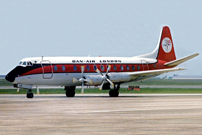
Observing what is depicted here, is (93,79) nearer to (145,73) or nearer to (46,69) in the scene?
(46,69)

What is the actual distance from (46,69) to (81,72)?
387 cm

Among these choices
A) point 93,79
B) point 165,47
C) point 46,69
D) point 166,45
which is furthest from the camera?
point 166,45

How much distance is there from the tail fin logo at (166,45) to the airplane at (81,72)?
321 centimetres

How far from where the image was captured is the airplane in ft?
151

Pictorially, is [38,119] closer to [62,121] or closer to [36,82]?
[62,121]

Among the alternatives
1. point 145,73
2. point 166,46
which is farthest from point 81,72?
point 166,46

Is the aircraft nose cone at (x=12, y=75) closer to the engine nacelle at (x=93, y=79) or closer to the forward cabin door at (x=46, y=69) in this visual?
the forward cabin door at (x=46, y=69)

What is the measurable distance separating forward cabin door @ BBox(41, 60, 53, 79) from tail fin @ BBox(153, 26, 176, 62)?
49.1 feet

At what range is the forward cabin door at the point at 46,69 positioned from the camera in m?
46.6

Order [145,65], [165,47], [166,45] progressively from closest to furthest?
→ [145,65] → [165,47] → [166,45]

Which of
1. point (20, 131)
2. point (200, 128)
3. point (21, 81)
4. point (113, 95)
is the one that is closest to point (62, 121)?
point (20, 131)

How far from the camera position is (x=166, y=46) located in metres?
56.9

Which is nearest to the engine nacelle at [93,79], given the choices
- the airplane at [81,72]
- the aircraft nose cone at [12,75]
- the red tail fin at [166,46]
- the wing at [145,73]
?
the airplane at [81,72]

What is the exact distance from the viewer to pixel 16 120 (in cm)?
2241
